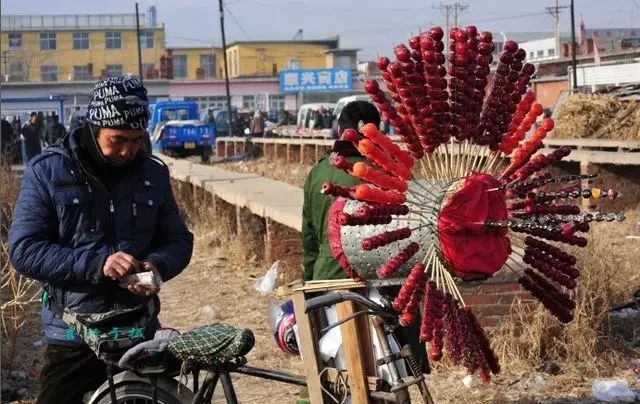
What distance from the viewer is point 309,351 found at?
13.1ft

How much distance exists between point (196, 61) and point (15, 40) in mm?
15554

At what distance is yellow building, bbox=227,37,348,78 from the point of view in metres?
92.2

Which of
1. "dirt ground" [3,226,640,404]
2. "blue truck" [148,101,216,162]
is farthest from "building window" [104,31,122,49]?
"dirt ground" [3,226,640,404]

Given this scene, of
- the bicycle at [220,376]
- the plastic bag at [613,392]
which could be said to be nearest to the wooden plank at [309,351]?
the bicycle at [220,376]

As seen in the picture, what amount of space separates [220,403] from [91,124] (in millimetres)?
2103

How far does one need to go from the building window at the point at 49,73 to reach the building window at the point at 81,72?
→ 1.60 m

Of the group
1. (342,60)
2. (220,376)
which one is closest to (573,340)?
(220,376)

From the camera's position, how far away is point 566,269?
3.50 m

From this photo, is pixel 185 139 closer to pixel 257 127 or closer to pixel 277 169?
pixel 257 127

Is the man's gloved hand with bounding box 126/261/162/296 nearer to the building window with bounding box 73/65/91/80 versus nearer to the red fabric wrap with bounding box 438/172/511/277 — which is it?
the red fabric wrap with bounding box 438/172/511/277

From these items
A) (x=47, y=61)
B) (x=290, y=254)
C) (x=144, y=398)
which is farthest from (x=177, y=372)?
(x=47, y=61)

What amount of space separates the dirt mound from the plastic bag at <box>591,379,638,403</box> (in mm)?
13552

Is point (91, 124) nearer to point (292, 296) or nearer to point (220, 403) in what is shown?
point (292, 296)

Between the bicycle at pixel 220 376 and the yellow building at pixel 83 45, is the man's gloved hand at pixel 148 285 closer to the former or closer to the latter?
the bicycle at pixel 220 376
